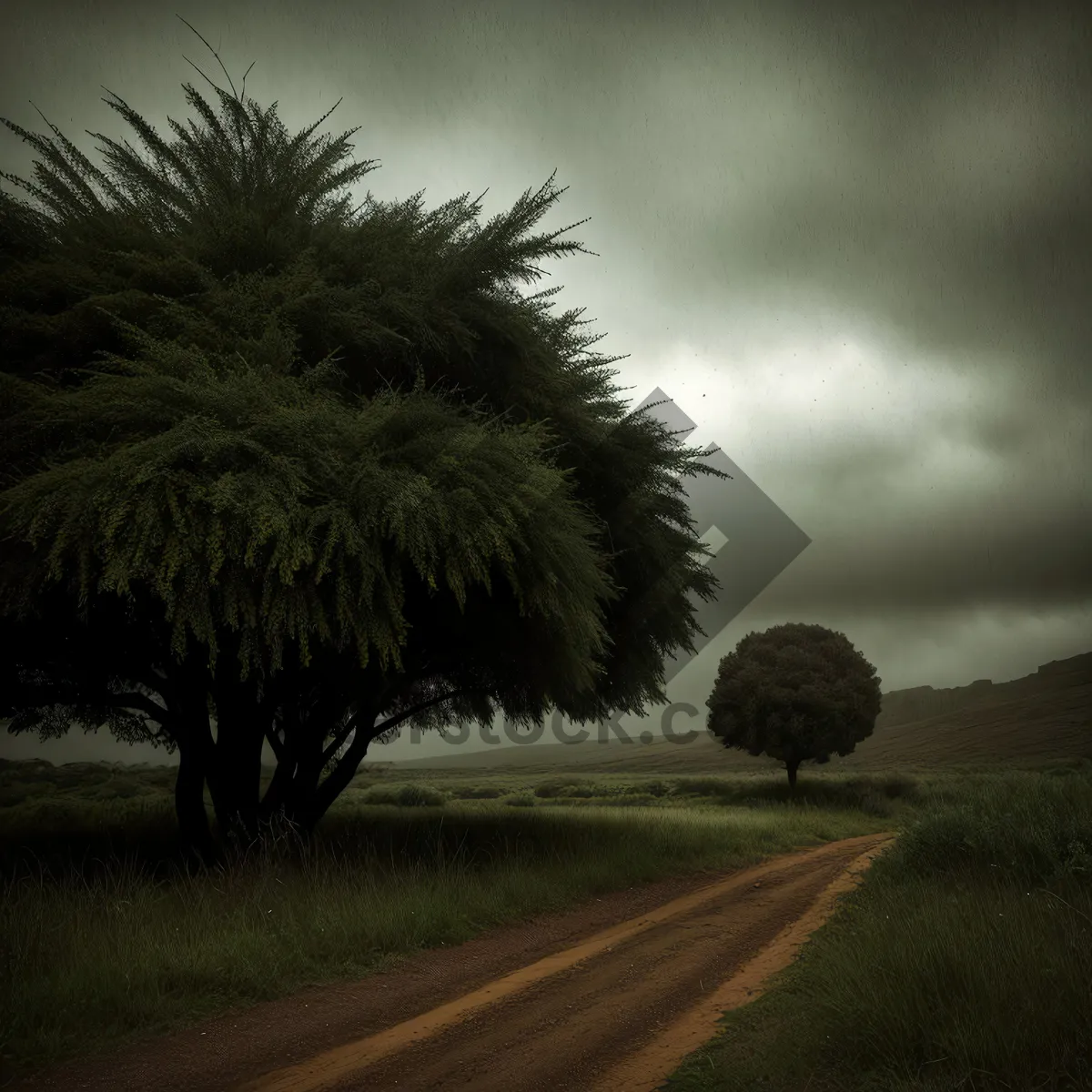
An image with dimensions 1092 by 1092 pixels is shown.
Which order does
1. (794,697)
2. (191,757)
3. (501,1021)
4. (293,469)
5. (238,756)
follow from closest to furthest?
(501,1021) < (293,469) < (191,757) < (238,756) < (794,697)

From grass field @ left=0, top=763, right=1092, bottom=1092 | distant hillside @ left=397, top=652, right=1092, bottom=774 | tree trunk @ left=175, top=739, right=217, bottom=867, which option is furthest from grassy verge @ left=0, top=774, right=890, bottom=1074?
distant hillside @ left=397, top=652, right=1092, bottom=774

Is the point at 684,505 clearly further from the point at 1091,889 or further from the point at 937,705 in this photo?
the point at 937,705

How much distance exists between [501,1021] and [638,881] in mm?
6117

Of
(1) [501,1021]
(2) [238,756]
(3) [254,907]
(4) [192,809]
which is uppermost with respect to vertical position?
Result: (2) [238,756]

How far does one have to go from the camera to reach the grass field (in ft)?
13.9

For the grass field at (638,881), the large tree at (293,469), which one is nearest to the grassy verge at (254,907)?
the grass field at (638,881)

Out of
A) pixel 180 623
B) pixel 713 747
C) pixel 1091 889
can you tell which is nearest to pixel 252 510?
pixel 180 623

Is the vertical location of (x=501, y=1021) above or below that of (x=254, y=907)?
below

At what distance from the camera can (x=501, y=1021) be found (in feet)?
18.9

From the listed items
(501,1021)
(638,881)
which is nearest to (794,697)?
(638,881)

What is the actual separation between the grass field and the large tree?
2538mm

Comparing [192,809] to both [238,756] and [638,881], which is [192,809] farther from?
[638,881]

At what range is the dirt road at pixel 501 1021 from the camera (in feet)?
15.7

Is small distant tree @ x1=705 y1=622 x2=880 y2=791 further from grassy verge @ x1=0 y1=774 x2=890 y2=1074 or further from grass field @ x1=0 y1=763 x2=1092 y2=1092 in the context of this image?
grass field @ x1=0 y1=763 x2=1092 y2=1092
